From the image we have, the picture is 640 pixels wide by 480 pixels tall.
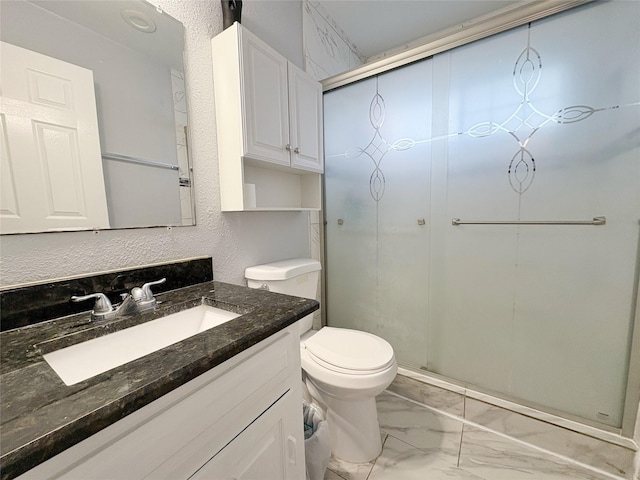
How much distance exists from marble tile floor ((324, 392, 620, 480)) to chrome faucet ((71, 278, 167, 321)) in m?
1.06

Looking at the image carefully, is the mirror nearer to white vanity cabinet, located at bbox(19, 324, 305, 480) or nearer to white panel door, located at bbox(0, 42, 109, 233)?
white panel door, located at bbox(0, 42, 109, 233)

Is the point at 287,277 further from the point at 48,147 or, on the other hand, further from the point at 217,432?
the point at 48,147

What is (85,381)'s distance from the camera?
1.51ft

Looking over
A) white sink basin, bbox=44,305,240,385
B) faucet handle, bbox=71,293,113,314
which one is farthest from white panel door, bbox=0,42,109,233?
white sink basin, bbox=44,305,240,385

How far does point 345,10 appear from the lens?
1777 millimetres

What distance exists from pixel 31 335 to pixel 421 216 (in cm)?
172

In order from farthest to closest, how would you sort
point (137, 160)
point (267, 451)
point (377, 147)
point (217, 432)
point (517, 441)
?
1. point (377, 147)
2. point (517, 441)
3. point (137, 160)
4. point (267, 451)
5. point (217, 432)

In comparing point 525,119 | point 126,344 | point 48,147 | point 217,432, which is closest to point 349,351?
point 217,432

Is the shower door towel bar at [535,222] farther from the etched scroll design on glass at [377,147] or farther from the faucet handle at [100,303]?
the faucet handle at [100,303]

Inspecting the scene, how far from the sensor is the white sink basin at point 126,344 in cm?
62

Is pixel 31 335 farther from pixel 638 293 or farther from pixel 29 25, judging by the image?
pixel 638 293

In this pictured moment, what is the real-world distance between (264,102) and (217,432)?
1.20 metres

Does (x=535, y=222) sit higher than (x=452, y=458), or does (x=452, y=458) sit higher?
(x=535, y=222)

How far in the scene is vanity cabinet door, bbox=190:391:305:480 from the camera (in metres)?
0.60
